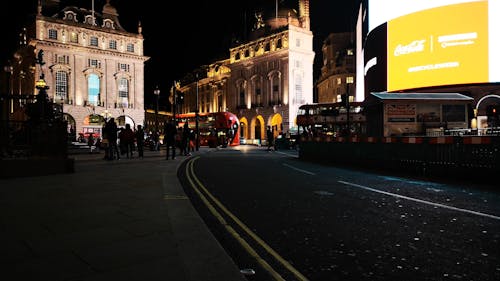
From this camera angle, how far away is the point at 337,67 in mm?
79312

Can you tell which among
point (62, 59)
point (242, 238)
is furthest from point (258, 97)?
point (242, 238)

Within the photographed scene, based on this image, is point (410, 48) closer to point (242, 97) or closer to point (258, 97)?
point (258, 97)

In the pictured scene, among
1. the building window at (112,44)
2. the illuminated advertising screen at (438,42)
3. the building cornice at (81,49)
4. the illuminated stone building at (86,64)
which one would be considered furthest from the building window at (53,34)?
the illuminated advertising screen at (438,42)

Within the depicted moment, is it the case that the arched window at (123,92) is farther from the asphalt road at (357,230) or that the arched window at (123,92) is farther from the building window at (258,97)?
the asphalt road at (357,230)

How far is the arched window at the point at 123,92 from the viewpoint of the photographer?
6662 centimetres

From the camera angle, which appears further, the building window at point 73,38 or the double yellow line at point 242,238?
the building window at point 73,38

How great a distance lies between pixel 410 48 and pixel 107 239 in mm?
25487

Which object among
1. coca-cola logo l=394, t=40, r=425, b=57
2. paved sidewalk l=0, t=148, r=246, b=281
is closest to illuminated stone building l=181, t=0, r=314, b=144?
coca-cola logo l=394, t=40, r=425, b=57

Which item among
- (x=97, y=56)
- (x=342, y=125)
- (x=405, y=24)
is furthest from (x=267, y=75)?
(x=405, y=24)

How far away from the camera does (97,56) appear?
6350cm

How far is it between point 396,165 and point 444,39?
564 inches

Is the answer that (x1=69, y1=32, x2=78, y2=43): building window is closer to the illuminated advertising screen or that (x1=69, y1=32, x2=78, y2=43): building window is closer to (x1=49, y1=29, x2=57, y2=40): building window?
(x1=49, y1=29, x2=57, y2=40): building window

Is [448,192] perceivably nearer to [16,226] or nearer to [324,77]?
[16,226]

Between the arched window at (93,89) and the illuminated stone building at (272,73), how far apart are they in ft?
55.9
